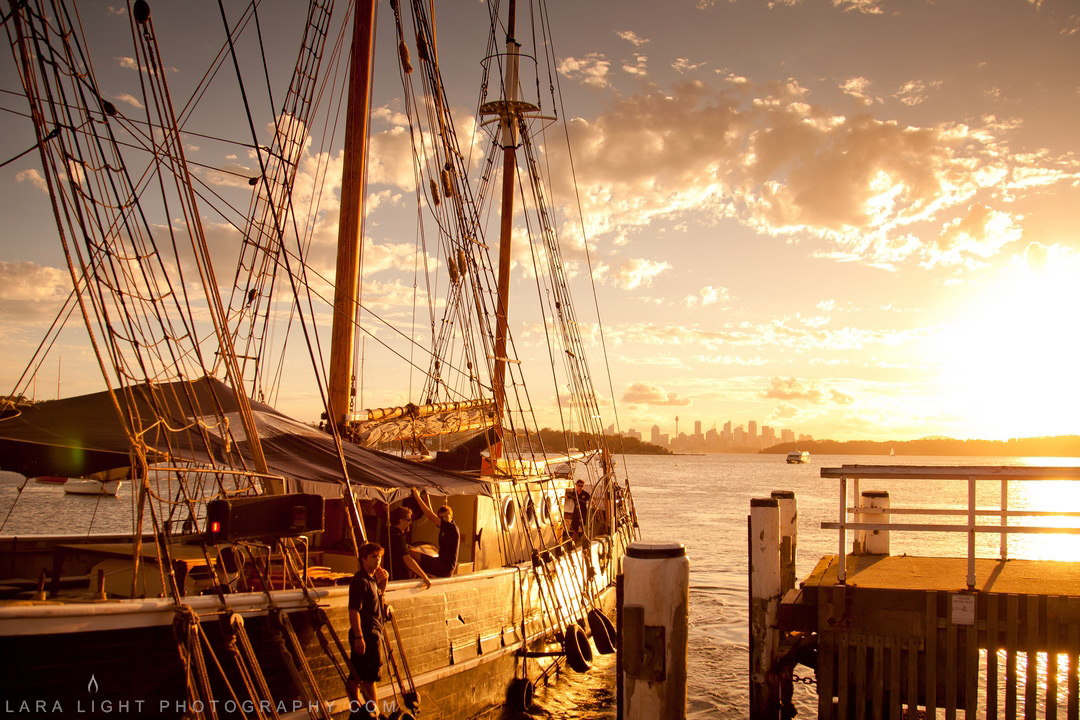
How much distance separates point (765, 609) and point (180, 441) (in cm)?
680

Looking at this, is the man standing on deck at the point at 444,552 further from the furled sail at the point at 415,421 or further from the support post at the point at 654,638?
the support post at the point at 654,638

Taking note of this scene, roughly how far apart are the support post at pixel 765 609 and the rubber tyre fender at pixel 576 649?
15.5 ft

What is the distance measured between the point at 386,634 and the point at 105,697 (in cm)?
324

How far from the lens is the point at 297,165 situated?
15.1 meters

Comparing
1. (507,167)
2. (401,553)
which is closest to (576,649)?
(401,553)

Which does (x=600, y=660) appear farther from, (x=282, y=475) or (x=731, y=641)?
(x=282, y=475)

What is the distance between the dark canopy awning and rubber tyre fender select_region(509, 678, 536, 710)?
4.04m

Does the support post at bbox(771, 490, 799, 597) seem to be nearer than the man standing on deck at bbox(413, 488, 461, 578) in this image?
Yes

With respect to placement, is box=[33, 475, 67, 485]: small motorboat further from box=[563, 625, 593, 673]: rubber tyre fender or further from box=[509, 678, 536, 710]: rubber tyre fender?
box=[563, 625, 593, 673]: rubber tyre fender

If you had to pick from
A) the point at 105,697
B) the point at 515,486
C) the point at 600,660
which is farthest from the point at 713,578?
the point at 105,697

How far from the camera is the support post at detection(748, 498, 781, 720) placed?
8523mm

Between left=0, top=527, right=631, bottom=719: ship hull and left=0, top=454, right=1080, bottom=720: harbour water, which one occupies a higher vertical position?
left=0, top=527, right=631, bottom=719: ship hull

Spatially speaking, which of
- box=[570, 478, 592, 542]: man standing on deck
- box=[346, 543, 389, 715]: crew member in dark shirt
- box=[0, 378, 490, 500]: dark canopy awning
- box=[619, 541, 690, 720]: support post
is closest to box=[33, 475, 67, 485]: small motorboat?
box=[0, 378, 490, 500]: dark canopy awning

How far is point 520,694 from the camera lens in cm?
1269
